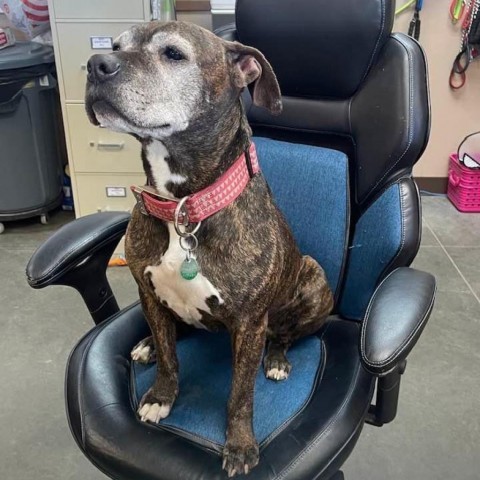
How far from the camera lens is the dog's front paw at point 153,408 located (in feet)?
3.63

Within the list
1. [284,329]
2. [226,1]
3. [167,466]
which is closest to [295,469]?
Answer: [167,466]

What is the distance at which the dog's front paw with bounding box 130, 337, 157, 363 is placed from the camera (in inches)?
50.1

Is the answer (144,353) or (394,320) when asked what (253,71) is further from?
(144,353)

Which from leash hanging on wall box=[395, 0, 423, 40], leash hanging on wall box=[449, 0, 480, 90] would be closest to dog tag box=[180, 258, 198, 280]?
leash hanging on wall box=[395, 0, 423, 40]

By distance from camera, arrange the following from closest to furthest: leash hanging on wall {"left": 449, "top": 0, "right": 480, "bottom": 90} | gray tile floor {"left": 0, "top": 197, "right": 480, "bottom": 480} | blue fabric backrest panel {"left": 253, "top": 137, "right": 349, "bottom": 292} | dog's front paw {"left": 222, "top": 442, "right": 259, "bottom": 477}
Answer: dog's front paw {"left": 222, "top": 442, "right": 259, "bottom": 477}
blue fabric backrest panel {"left": 253, "top": 137, "right": 349, "bottom": 292}
gray tile floor {"left": 0, "top": 197, "right": 480, "bottom": 480}
leash hanging on wall {"left": 449, "top": 0, "right": 480, "bottom": 90}

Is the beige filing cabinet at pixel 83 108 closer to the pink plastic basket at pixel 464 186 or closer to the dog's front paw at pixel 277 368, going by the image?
the dog's front paw at pixel 277 368

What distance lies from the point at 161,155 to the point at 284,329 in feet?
1.71

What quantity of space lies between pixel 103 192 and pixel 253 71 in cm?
159

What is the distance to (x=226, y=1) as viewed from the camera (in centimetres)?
239

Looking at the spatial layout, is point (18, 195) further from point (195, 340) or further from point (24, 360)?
point (195, 340)

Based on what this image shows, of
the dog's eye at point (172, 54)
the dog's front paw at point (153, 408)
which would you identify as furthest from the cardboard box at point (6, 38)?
the dog's front paw at point (153, 408)

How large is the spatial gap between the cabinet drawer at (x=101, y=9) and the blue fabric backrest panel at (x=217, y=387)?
1413 millimetres

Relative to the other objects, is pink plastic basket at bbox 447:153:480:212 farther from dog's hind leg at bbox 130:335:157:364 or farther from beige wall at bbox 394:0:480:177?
dog's hind leg at bbox 130:335:157:364

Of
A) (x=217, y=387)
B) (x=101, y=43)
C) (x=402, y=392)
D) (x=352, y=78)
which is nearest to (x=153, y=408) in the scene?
(x=217, y=387)
